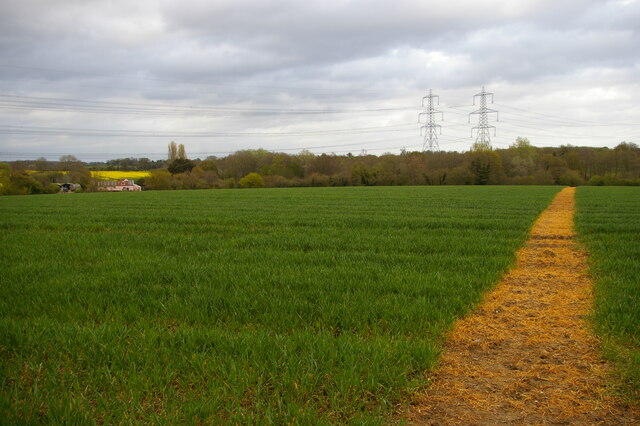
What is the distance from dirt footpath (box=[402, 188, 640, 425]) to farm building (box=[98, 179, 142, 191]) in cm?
7813

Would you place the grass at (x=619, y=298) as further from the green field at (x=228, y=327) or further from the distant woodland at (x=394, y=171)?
the distant woodland at (x=394, y=171)

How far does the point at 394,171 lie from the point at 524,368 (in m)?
74.1

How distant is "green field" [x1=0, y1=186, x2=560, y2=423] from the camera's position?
3.34 meters

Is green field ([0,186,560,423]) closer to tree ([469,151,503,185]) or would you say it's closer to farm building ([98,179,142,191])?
tree ([469,151,503,185])

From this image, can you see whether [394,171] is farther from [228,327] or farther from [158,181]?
[228,327]

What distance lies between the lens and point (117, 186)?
79.8 meters

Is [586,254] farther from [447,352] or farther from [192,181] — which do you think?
[192,181]

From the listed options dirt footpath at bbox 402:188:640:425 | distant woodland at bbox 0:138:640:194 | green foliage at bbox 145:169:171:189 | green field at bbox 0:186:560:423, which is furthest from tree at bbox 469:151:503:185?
dirt footpath at bbox 402:188:640:425

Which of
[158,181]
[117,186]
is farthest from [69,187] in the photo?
[158,181]

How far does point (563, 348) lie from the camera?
179 inches

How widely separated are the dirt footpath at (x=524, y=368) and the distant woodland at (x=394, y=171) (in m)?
69.5

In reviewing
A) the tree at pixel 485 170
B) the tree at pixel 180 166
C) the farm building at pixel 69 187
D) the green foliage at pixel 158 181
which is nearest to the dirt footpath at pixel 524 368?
the tree at pixel 485 170

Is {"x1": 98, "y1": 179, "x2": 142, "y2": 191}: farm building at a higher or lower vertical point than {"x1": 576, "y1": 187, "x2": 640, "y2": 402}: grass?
higher

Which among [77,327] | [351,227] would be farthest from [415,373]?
[351,227]
